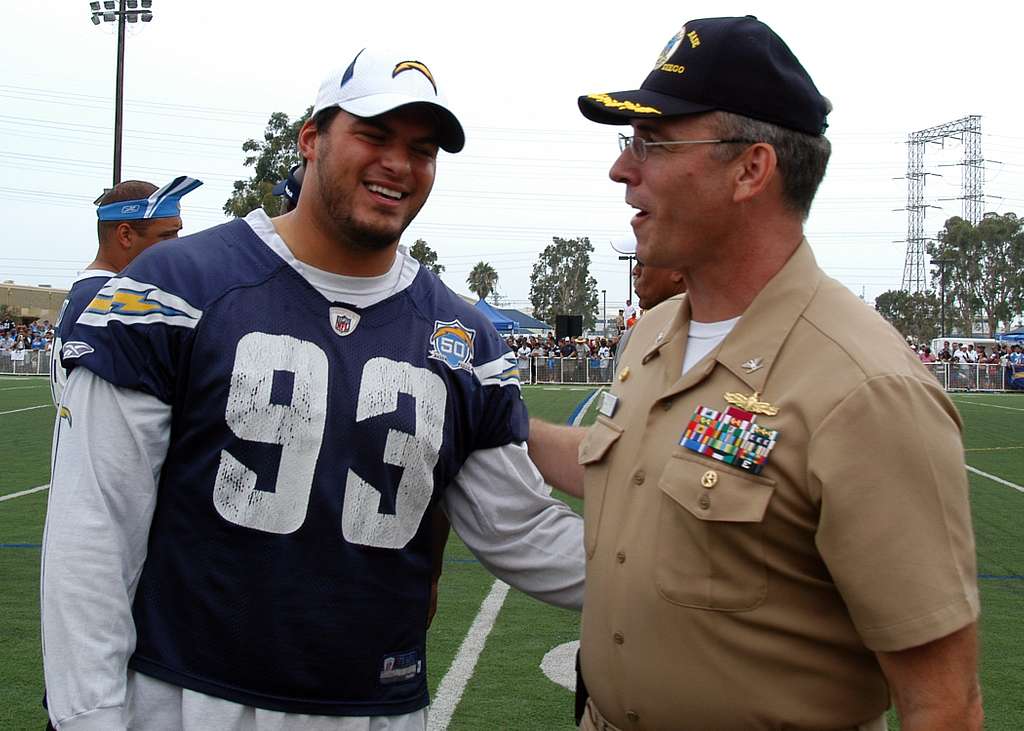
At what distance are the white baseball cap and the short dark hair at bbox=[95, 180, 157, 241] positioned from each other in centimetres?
307

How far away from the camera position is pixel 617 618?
226 centimetres

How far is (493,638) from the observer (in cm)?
628

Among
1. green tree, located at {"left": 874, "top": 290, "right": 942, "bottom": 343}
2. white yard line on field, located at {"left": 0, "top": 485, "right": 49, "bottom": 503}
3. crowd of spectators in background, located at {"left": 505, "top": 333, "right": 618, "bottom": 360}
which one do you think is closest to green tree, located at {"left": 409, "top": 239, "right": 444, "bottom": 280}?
crowd of spectators in background, located at {"left": 505, "top": 333, "right": 618, "bottom": 360}

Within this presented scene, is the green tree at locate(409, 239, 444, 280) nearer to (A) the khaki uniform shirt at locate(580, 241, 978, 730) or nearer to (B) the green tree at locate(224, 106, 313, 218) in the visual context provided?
(B) the green tree at locate(224, 106, 313, 218)

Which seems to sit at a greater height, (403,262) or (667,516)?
(403,262)

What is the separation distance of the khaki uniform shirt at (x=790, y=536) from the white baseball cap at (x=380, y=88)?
2.72ft

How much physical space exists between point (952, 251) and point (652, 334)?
8338 centimetres

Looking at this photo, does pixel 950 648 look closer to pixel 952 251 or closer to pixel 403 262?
pixel 403 262

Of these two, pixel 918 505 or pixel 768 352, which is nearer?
pixel 918 505

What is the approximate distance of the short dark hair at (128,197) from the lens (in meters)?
5.35

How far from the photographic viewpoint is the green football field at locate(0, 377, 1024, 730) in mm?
5133

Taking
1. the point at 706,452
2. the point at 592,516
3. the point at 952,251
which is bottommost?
the point at 592,516

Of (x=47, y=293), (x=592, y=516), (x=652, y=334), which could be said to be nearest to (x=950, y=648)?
(x=592, y=516)

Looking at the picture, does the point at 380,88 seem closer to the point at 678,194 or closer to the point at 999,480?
the point at 678,194
